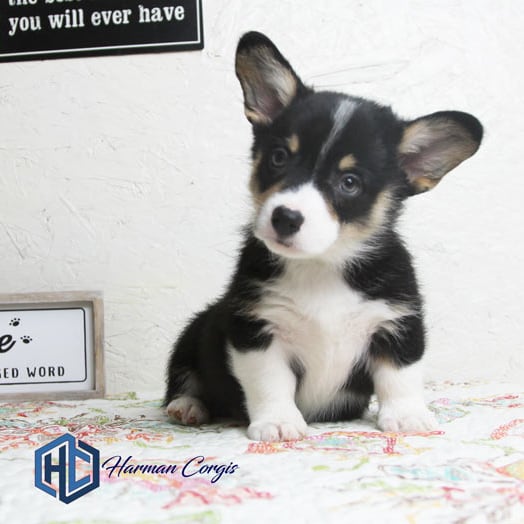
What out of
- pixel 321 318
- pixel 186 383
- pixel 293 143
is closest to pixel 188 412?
pixel 186 383

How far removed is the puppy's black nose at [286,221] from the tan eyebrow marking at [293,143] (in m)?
0.19

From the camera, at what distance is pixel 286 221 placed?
4.81 ft

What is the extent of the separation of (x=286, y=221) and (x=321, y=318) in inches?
11.5

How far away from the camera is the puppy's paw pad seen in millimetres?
1874

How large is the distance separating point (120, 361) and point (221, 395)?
36.3 inches

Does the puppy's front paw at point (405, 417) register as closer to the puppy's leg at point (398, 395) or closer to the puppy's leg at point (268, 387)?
the puppy's leg at point (398, 395)

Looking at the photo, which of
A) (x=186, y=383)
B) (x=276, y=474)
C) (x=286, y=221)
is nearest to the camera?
(x=276, y=474)

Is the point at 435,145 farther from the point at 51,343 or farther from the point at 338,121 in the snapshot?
the point at 51,343

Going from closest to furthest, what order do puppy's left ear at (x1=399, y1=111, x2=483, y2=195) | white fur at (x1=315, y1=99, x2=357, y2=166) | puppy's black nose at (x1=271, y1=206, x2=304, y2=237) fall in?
puppy's black nose at (x1=271, y1=206, x2=304, y2=237) < white fur at (x1=315, y1=99, x2=357, y2=166) < puppy's left ear at (x1=399, y1=111, x2=483, y2=195)

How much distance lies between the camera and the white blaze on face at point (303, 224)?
4.85 ft

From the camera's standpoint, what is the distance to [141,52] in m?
2.67

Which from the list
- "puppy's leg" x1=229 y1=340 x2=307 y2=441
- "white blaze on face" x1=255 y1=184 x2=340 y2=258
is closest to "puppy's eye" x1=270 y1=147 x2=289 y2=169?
"white blaze on face" x1=255 y1=184 x2=340 y2=258

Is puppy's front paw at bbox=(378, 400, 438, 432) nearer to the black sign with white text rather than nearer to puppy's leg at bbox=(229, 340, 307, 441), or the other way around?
puppy's leg at bbox=(229, 340, 307, 441)

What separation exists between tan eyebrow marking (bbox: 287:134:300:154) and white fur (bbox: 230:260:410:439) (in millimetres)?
261
